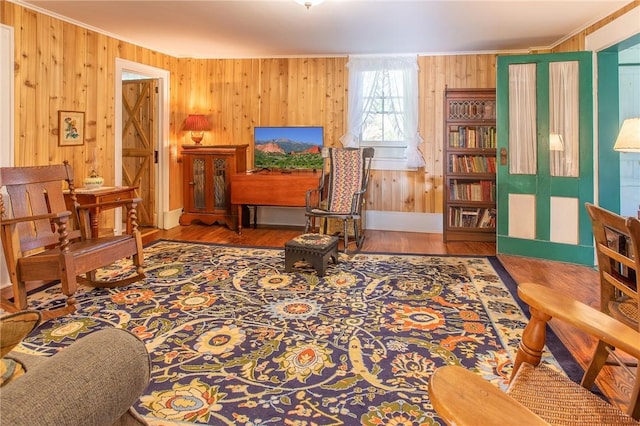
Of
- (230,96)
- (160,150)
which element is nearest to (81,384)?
(160,150)

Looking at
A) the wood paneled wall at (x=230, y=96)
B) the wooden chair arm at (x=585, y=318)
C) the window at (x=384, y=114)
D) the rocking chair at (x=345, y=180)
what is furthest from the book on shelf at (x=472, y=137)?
the wooden chair arm at (x=585, y=318)

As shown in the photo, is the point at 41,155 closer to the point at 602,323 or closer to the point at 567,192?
the point at 602,323

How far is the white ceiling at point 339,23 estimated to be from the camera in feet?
12.1

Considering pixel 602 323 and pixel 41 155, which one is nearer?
pixel 602 323

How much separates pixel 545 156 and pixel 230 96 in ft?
13.6

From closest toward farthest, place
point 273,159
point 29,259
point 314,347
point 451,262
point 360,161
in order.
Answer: point 314,347
point 29,259
point 451,262
point 360,161
point 273,159

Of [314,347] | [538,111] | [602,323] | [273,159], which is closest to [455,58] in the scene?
[538,111]

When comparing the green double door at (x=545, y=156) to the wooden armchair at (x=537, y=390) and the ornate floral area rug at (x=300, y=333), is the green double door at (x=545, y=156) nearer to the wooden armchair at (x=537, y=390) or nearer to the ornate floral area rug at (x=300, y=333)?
the ornate floral area rug at (x=300, y=333)

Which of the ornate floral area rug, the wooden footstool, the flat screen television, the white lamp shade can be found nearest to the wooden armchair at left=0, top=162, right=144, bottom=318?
the ornate floral area rug

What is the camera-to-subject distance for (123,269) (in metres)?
3.75

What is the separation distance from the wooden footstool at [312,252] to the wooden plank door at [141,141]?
2910mm

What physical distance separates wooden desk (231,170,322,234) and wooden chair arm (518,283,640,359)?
4006 millimetres

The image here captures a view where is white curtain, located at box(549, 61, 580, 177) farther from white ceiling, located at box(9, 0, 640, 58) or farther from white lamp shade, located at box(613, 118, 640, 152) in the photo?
white lamp shade, located at box(613, 118, 640, 152)

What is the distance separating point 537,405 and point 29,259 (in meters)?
2.98
